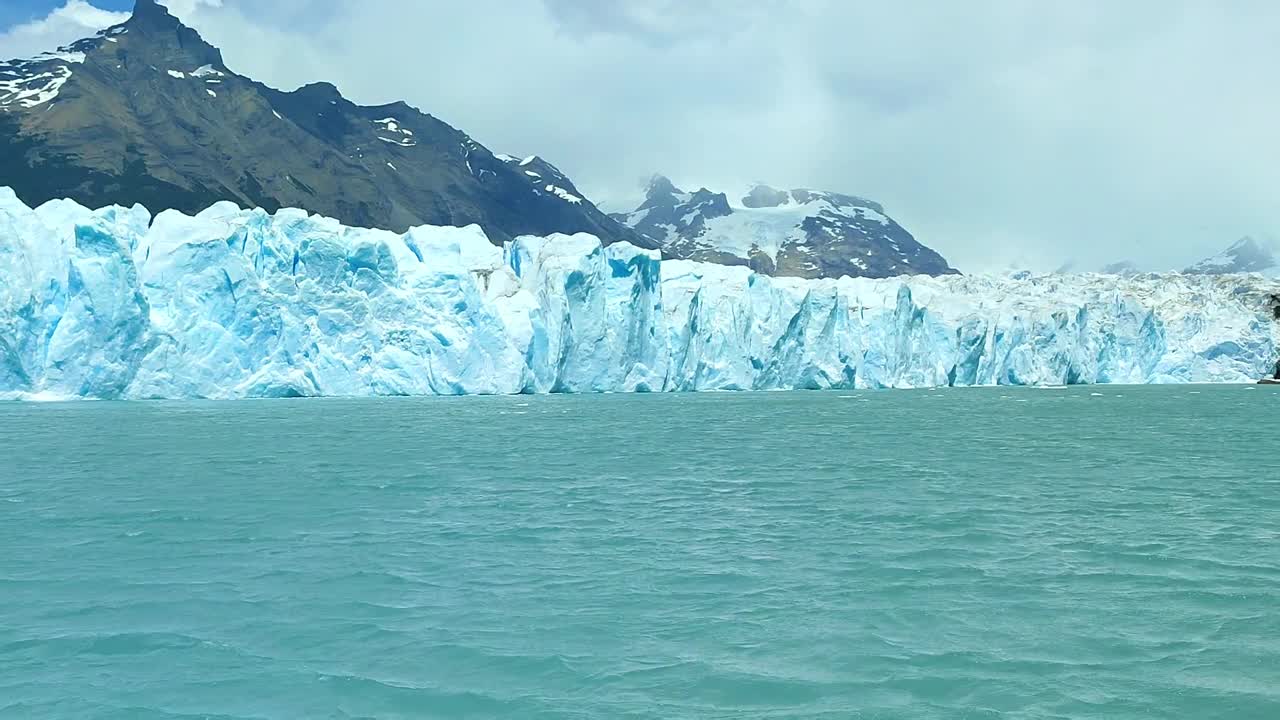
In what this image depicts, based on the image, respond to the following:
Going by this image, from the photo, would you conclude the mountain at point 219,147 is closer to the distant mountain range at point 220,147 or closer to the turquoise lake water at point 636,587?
the distant mountain range at point 220,147

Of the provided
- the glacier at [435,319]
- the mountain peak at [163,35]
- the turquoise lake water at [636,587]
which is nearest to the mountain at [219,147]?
the mountain peak at [163,35]

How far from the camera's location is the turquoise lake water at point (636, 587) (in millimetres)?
6367

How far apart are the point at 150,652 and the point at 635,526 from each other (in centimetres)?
595

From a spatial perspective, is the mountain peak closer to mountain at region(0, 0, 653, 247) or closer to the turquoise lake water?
mountain at region(0, 0, 653, 247)

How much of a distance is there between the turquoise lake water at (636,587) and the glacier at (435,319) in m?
17.8

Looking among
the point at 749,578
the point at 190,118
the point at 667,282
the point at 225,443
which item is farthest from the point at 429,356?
the point at 190,118

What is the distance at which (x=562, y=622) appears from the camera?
795 cm

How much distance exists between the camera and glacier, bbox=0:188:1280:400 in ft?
118

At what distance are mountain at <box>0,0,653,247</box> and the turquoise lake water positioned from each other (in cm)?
9072

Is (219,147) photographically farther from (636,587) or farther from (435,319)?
(636,587)

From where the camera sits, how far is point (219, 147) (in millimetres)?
116750

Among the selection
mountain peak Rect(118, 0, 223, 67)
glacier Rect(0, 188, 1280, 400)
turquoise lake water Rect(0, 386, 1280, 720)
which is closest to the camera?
Answer: turquoise lake water Rect(0, 386, 1280, 720)

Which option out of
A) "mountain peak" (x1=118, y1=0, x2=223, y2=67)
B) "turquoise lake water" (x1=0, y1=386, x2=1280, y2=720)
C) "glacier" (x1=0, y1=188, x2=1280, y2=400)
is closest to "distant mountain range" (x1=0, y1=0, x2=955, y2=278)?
"mountain peak" (x1=118, y1=0, x2=223, y2=67)

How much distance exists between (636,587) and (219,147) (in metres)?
120
